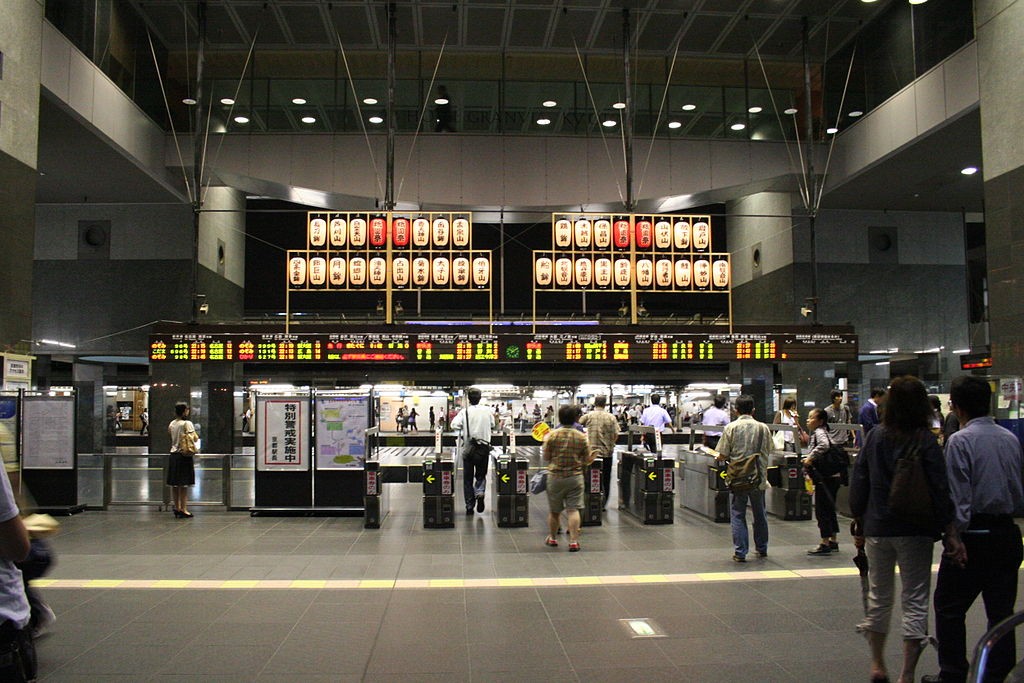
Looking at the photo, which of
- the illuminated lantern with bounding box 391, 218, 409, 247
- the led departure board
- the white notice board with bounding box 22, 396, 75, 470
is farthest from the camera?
the illuminated lantern with bounding box 391, 218, 409, 247

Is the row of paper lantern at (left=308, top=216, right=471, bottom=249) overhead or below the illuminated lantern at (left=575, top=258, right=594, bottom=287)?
overhead

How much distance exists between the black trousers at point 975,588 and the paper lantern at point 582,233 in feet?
33.8

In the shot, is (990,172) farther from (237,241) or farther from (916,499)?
(237,241)

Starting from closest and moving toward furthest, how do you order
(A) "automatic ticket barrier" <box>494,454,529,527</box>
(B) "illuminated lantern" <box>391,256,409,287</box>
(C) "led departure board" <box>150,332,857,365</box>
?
(A) "automatic ticket barrier" <box>494,454,529,527</box>, (C) "led departure board" <box>150,332,857,365</box>, (B) "illuminated lantern" <box>391,256,409,287</box>

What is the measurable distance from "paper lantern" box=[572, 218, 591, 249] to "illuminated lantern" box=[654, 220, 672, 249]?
4.02 feet

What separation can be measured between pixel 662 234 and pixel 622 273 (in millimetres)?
1069

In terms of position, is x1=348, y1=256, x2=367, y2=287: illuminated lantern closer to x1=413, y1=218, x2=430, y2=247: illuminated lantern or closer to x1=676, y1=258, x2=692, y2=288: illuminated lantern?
x1=413, y1=218, x2=430, y2=247: illuminated lantern

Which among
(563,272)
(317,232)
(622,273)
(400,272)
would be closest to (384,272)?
(400,272)

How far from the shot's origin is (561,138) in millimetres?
17156

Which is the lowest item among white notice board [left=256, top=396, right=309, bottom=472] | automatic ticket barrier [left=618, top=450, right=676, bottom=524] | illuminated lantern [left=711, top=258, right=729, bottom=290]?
automatic ticket barrier [left=618, top=450, right=676, bottom=524]

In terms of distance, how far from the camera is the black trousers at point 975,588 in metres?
3.74

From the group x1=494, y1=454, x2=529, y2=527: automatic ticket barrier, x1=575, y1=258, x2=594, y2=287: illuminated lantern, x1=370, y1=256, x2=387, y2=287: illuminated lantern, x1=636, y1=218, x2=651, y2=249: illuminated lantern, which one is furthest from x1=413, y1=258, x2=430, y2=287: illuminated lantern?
x1=494, y1=454, x2=529, y2=527: automatic ticket barrier

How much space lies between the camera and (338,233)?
13.5 meters

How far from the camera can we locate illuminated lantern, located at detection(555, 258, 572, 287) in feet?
44.2
